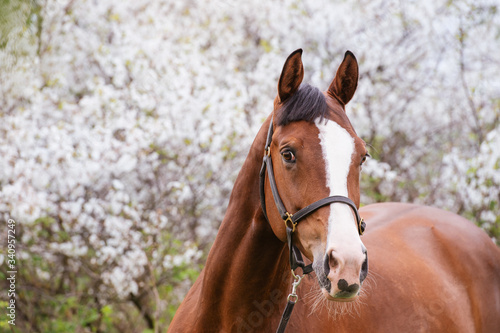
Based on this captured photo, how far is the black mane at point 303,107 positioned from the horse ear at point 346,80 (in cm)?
22

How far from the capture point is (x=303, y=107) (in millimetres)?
2014

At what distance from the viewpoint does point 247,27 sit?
26.2 ft

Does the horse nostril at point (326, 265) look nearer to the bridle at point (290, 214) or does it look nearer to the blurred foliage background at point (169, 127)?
the bridle at point (290, 214)

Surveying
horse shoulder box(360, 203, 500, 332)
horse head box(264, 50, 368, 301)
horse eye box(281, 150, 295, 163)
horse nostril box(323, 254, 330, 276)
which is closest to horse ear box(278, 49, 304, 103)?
horse head box(264, 50, 368, 301)

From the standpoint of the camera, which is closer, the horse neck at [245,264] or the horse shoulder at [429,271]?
the horse neck at [245,264]

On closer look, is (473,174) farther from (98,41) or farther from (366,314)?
(98,41)

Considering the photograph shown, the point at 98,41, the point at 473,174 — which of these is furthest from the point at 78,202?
the point at 473,174

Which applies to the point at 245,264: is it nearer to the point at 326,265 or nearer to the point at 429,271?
the point at 326,265

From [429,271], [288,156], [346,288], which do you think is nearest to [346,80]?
[288,156]

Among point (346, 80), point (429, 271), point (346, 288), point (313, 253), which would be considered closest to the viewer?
point (346, 288)

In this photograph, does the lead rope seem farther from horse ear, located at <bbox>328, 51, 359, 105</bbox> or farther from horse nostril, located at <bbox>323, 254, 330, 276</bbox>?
horse ear, located at <bbox>328, 51, 359, 105</bbox>

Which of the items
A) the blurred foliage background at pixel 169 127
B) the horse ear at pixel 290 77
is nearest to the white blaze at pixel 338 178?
the horse ear at pixel 290 77

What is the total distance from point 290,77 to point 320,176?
518mm

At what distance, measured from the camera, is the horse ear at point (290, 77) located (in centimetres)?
207
